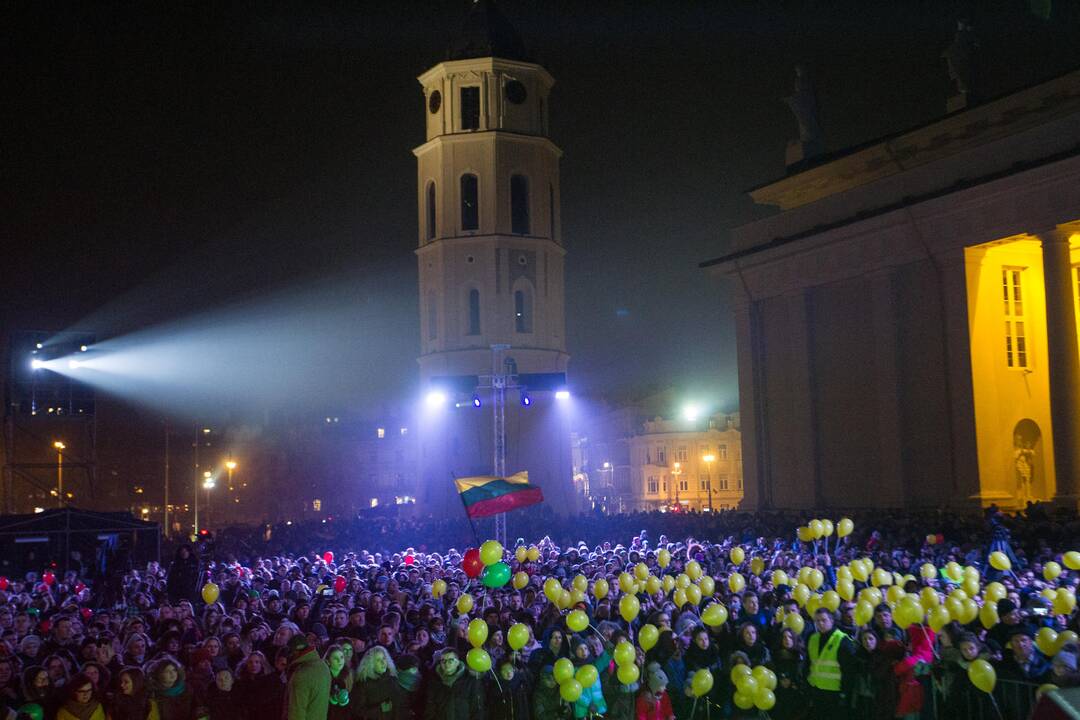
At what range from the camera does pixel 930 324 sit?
3484 centimetres

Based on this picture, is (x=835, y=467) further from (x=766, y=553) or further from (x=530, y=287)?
(x=530, y=287)

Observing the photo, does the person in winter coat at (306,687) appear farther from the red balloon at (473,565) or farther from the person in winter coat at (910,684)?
the red balloon at (473,565)

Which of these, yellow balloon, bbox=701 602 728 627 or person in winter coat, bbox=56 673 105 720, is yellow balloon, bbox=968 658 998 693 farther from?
person in winter coat, bbox=56 673 105 720

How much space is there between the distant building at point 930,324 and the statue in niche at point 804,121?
346cm

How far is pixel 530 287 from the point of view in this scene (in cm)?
5603

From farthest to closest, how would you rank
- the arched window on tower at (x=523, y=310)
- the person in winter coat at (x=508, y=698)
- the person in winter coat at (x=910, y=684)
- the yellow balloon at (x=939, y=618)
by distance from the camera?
the arched window on tower at (x=523, y=310) < the yellow balloon at (x=939, y=618) < the person in winter coat at (x=508, y=698) < the person in winter coat at (x=910, y=684)

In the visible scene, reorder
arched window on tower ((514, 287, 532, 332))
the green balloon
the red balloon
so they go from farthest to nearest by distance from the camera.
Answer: arched window on tower ((514, 287, 532, 332))
the red balloon
the green balloon

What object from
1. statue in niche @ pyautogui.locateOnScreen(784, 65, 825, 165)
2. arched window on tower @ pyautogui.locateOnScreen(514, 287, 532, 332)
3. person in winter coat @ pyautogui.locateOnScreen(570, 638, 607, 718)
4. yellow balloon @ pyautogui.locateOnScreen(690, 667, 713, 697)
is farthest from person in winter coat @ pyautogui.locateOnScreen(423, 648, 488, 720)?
arched window on tower @ pyautogui.locateOnScreen(514, 287, 532, 332)

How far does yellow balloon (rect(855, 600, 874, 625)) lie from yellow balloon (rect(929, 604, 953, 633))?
2.29 ft

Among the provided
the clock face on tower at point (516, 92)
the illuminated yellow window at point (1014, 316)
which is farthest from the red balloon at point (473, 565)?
the clock face on tower at point (516, 92)

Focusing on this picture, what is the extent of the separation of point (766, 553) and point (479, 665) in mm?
13363

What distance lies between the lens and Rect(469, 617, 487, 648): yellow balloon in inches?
563

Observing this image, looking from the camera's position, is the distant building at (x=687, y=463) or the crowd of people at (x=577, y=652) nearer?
the crowd of people at (x=577, y=652)

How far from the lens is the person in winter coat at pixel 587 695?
13.1 meters
